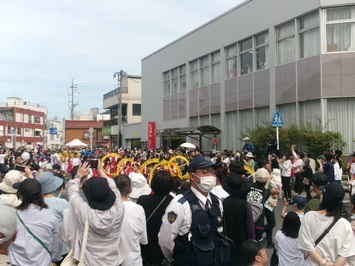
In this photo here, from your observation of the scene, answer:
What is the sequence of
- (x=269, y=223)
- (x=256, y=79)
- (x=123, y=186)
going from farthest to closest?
(x=256, y=79)
(x=269, y=223)
(x=123, y=186)

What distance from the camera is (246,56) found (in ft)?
79.3

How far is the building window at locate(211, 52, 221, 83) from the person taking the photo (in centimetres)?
2702

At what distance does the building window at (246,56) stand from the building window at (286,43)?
2.45 metres

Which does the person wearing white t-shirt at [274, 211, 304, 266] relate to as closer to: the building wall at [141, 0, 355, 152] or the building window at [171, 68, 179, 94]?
the building wall at [141, 0, 355, 152]

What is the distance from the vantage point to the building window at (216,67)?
27016 mm

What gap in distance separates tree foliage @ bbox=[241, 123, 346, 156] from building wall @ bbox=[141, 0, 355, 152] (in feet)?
2.33

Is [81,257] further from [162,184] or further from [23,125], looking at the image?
[23,125]

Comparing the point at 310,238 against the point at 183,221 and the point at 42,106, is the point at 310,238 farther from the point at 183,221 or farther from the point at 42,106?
the point at 42,106

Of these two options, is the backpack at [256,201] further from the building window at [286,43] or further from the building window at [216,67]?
the building window at [216,67]

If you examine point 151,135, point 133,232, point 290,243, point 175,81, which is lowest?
point 290,243

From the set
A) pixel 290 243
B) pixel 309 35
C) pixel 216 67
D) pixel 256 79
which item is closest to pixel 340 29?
pixel 309 35

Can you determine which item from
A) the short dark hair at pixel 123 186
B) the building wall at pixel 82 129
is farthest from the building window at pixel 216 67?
the building wall at pixel 82 129

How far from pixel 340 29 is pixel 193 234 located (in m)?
16.7

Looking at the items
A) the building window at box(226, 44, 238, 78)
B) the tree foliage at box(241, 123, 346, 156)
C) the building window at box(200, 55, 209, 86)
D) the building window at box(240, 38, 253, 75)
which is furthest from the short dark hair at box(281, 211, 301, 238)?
the building window at box(200, 55, 209, 86)
